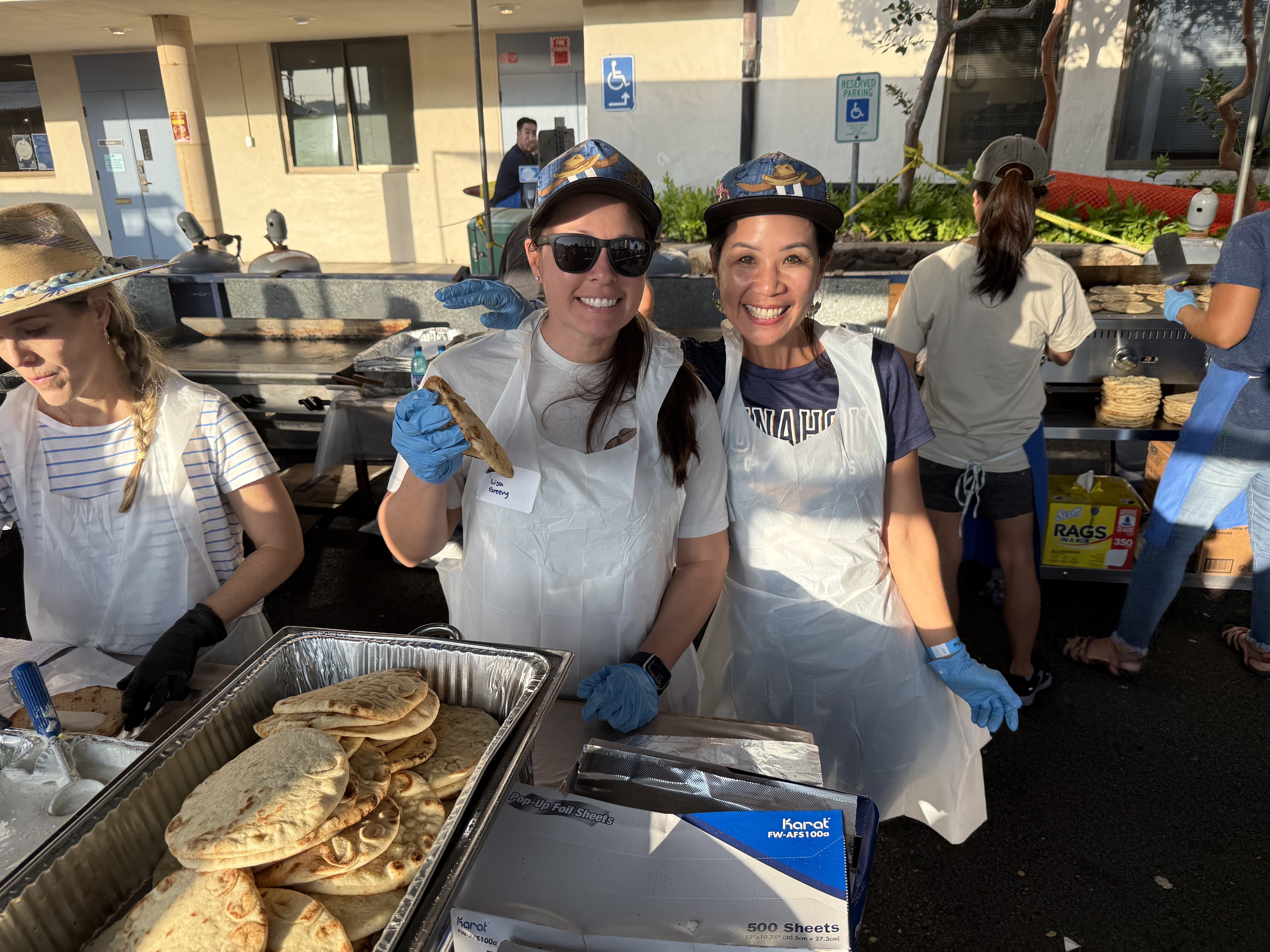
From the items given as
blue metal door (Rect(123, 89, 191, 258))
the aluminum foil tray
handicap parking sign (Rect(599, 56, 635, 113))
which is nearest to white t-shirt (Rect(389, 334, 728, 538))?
the aluminum foil tray

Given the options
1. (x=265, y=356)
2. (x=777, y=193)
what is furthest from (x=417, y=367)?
(x=777, y=193)

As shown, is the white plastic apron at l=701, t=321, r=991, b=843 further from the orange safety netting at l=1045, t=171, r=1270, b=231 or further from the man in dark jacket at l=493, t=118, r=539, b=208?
the man in dark jacket at l=493, t=118, r=539, b=208

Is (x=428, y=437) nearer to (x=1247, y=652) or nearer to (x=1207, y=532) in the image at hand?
(x=1207, y=532)

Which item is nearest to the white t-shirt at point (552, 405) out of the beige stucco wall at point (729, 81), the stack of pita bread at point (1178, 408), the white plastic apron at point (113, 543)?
the white plastic apron at point (113, 543)

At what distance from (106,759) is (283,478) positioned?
16.8 ft

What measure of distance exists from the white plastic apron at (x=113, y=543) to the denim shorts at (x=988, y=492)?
2.61 m

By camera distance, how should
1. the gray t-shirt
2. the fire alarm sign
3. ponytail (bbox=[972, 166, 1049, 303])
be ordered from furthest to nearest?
the fire alarm sign → ponytail (bbox=[972, 166, 1049, 303]) → the gray t-shirt

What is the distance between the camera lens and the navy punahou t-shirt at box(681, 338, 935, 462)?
1.95 metres

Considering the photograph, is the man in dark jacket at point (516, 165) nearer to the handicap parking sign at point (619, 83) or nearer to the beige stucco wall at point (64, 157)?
the handicap parking sign at point (619, 83)

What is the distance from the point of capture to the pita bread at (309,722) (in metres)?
1.12

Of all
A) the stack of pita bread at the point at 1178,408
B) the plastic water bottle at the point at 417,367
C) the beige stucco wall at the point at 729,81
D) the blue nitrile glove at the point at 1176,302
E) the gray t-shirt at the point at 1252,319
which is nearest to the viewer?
the gray t-shirt at the point at 1252,319

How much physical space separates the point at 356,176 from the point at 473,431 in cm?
1234

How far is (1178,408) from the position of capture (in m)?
3.88

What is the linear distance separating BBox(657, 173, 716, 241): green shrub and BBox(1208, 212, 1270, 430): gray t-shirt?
17.9ft
